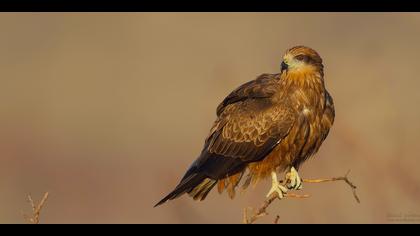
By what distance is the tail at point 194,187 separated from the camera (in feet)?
34.5

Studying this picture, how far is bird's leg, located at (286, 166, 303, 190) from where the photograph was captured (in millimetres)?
11000

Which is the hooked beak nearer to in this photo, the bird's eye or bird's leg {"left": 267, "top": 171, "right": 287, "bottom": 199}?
the bird's eye

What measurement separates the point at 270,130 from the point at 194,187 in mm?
867

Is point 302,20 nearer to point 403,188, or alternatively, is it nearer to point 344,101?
point 344,101

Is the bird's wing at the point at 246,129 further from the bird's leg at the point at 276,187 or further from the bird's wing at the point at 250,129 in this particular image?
the bird's leg at the point at 276,187

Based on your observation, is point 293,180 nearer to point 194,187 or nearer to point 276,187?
point 276,187

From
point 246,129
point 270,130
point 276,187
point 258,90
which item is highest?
point 258,90

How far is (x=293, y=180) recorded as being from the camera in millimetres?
10992


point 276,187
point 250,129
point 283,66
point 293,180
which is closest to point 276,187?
point 276,187

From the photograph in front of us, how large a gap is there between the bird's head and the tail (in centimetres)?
126

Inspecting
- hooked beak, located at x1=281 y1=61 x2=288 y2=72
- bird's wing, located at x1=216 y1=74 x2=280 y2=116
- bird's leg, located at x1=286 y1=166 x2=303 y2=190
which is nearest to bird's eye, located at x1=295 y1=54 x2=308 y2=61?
hooked beak, located at x1=281 y1=61 x2=288 y2=72

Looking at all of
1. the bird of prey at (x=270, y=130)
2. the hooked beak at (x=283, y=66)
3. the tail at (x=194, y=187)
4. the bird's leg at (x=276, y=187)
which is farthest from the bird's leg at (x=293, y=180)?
the hooked beak at (x=283, y=66)
